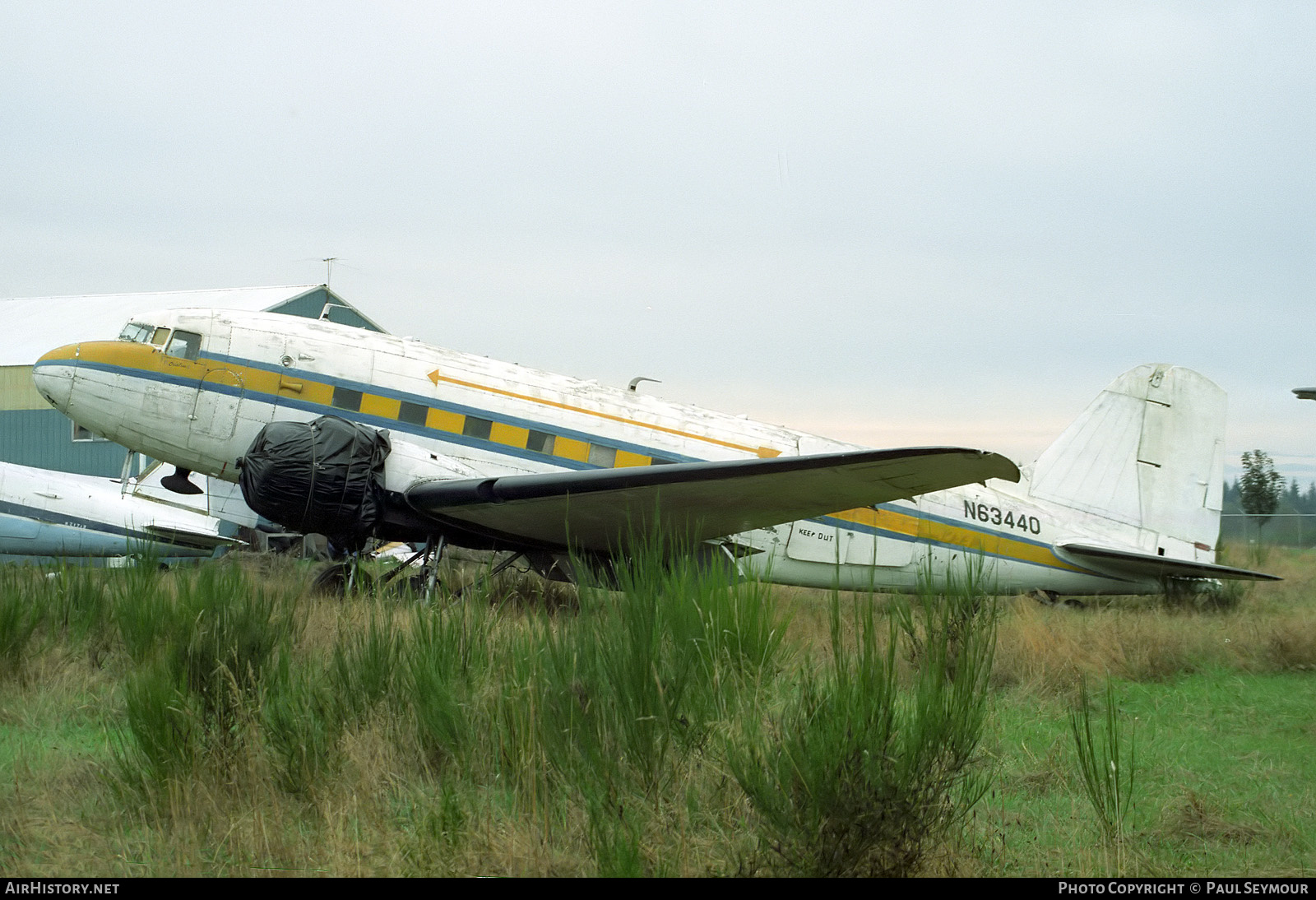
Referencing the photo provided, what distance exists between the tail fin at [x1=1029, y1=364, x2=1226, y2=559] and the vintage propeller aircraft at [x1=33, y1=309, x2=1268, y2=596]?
0.02 meters

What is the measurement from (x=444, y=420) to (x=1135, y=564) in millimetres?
8320

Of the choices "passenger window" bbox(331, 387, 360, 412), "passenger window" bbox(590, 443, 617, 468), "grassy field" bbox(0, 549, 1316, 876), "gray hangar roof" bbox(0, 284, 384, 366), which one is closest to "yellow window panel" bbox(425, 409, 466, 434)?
"passenger window" bbox(331, 387, 360, 412)

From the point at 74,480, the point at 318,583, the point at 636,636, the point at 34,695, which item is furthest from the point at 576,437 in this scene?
the point at 74,480

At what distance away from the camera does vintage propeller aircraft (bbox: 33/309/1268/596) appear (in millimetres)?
8180

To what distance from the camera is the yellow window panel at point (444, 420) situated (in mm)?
9727

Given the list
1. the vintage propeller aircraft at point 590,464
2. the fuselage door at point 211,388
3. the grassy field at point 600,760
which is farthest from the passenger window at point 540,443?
the grassy field at point 600,760

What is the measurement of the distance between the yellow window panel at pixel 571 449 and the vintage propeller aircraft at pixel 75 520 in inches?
321

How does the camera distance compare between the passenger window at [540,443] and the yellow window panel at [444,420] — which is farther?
the passenger window at [540,443]

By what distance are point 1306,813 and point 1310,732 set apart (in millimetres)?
1924

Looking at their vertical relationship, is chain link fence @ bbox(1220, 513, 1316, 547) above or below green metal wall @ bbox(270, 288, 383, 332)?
below

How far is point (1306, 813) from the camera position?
3.86m

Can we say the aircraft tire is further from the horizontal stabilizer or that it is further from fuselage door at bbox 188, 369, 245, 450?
the horizontal stabilizer

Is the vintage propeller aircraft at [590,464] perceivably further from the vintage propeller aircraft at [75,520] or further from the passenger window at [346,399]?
the vintage propeller aircraft at [75,520]

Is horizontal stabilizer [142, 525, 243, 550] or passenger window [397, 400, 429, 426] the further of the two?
horizontal stabilizer [142, 525, 243, 550]
